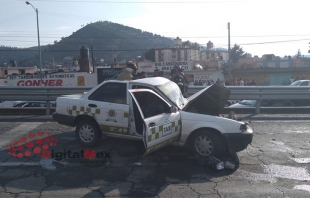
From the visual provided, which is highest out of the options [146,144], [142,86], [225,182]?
[142,86]

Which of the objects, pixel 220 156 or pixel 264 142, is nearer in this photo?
pixel 220 156

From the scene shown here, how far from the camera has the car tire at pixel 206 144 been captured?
248 inches

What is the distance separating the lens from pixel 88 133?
7191 millimetres

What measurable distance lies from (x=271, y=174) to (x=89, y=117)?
12.9ft

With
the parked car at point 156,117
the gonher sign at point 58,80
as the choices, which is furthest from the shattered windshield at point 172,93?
the gonher sign at point 58,80

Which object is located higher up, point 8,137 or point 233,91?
point 233,91

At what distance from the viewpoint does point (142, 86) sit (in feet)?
22.6

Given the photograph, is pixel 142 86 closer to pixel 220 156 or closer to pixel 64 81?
pixel 220 156

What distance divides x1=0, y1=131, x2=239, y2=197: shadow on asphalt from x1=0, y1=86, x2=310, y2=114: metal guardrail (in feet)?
14.2

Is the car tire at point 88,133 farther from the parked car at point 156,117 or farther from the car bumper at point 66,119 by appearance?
the car bumper at point 66,119

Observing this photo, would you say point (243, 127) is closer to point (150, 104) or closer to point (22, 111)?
point (150, 104)

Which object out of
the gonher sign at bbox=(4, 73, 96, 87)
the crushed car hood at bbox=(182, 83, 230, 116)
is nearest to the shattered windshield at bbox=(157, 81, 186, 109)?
the crushed car hood at bbox=(182, 83, 230, 116)

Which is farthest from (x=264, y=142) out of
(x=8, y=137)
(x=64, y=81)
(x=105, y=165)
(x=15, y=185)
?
(x=64, y=81)

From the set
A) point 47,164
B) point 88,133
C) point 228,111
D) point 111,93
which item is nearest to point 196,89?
point 228,111
